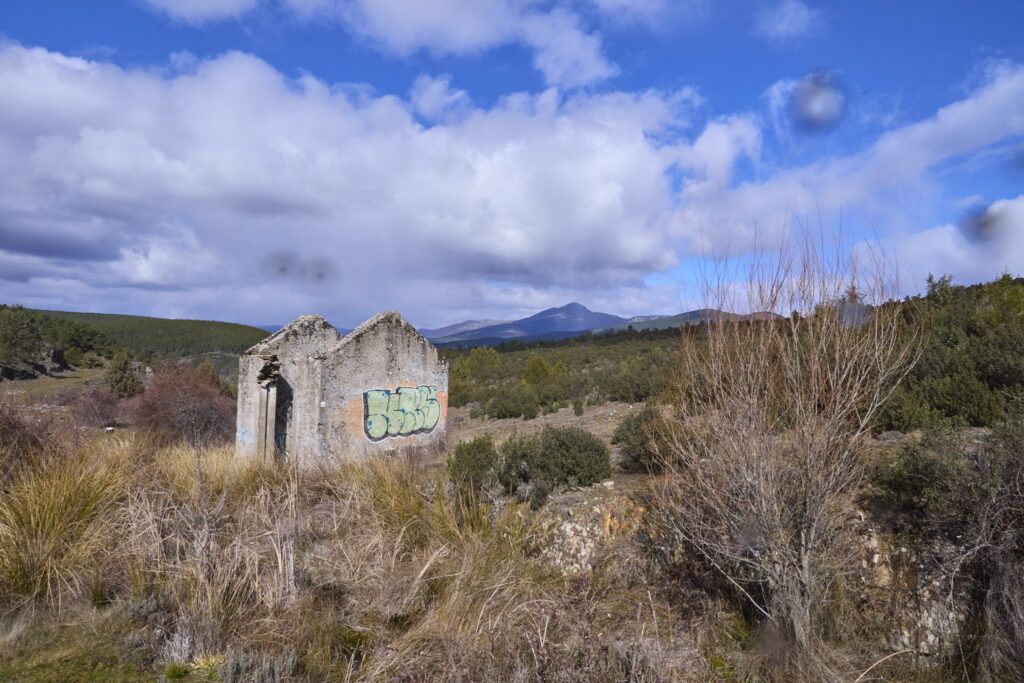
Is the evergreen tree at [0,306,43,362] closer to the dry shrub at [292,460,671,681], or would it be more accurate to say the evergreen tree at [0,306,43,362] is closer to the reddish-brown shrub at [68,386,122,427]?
the reddish-brown shrub at [68,386,122,427]

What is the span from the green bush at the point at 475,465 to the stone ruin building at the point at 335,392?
10.3 feet

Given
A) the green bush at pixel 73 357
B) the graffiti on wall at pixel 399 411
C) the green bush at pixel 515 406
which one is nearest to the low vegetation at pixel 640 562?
the graffiti on wall at pixel 399 411

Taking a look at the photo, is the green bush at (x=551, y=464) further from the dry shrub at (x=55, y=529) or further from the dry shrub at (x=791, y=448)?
the dry shrub at (x=55, y=529)

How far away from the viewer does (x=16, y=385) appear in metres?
31.3

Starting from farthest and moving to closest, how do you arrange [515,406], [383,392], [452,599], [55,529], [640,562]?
[515,406]
[383,392]
[640,562]
[55,529]
[452,599]

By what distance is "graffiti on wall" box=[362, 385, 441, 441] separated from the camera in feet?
36.6

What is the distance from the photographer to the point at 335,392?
34.4 ft

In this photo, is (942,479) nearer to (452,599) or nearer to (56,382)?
(452,599)

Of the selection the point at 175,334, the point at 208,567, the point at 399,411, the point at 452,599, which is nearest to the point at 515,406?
the point at 399,411

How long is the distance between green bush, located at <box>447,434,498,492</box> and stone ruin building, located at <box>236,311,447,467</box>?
3.14 meters

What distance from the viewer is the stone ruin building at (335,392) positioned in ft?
34.1

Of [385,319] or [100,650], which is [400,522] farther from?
[385,319]

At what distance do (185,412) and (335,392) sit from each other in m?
6.90

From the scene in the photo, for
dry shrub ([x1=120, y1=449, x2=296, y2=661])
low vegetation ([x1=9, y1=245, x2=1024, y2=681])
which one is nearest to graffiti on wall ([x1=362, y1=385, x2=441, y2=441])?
low vegetation ([x1=9, y1=245, x2=1024, y2=681])
